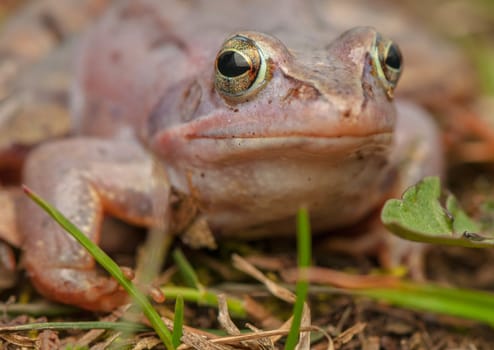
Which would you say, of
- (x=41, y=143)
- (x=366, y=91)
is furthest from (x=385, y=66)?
(x=41, y=143)

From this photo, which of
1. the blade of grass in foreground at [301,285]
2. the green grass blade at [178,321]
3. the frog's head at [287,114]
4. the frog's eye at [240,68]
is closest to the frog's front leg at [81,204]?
the frog's head at [287,114]

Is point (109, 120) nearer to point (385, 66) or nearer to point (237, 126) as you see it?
point (237, 126)

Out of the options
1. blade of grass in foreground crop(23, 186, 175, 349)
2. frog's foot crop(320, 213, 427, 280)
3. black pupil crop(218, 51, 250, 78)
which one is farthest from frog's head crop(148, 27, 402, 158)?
frog's foot crop(320, 213, 427, 280)

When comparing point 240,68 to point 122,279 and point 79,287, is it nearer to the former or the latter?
point 122,279

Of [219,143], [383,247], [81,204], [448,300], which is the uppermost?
[219,143]

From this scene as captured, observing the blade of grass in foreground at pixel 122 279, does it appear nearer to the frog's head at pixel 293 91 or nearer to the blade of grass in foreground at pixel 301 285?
the blade of grass in foreground at pixel 301 285

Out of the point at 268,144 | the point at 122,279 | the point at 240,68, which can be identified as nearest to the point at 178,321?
the point at 122,279

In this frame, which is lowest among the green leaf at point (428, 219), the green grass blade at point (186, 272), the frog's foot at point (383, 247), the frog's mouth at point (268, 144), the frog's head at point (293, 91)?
the frog's foot at point (383, 247)
